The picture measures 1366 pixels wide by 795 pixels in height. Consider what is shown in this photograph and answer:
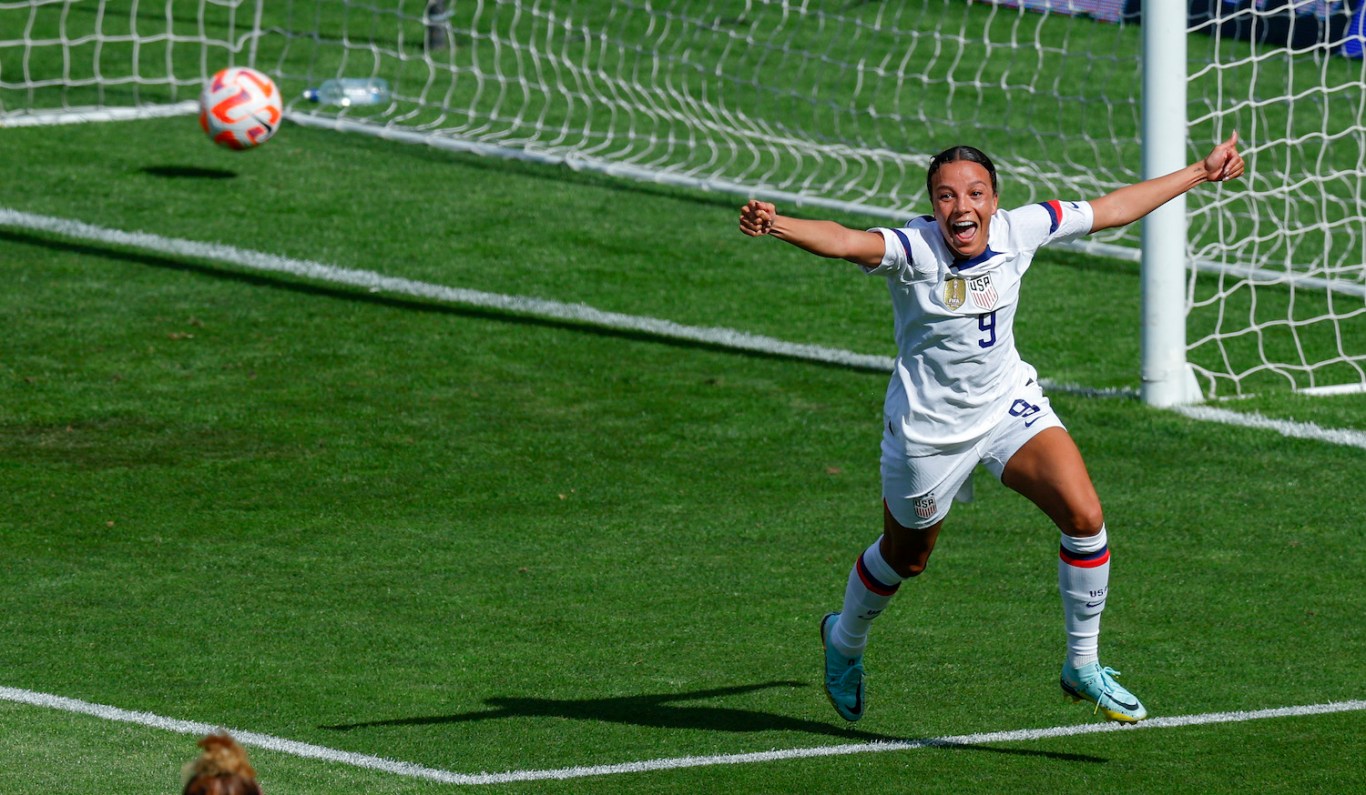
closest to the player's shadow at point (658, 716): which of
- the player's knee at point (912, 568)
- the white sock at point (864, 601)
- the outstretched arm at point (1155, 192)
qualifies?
the white sock at point (864, 601)

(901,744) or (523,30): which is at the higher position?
(523,30)

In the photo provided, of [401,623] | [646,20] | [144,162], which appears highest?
[646,20]

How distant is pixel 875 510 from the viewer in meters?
9.02

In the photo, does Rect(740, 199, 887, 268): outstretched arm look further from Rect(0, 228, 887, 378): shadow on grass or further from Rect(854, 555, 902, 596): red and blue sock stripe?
Rect(0, 228, 887, 378): shadow on grass

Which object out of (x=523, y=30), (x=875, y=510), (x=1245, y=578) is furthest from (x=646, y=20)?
(x=1245, y=578)

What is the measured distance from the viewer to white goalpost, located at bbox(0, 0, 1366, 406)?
15102 mm

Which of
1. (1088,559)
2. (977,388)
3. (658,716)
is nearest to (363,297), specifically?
(658,716)

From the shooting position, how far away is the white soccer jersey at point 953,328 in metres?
6.06

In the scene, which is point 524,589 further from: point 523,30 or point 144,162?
point 523,30

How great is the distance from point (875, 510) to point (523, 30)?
11.8 metres

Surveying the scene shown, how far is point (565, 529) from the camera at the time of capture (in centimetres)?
870

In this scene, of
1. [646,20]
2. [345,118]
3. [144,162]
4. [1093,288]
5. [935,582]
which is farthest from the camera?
[646,20]

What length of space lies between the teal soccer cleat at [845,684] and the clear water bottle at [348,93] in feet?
38.5

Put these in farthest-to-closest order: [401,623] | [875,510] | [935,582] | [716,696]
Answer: [875,510] < [935,582] < [401,623] < [716,696]
